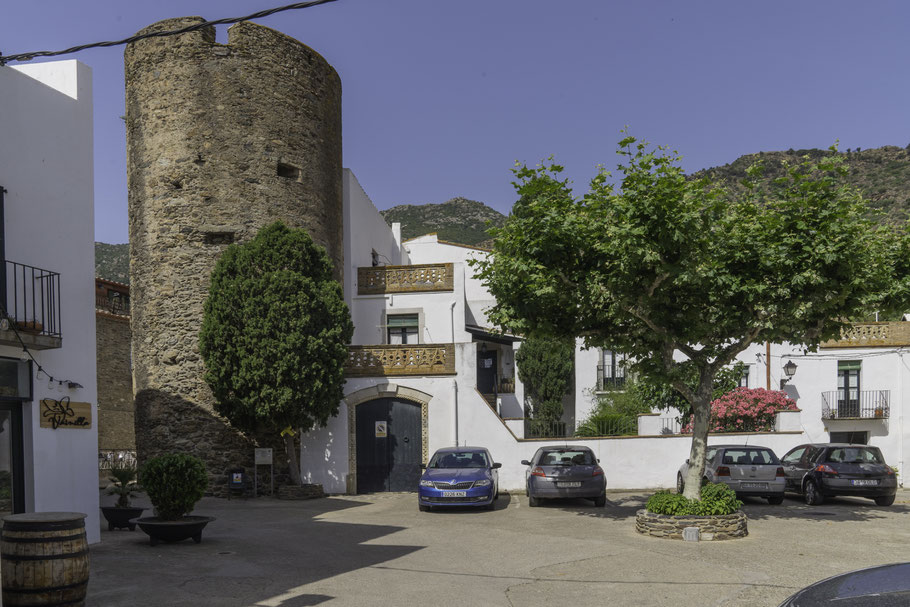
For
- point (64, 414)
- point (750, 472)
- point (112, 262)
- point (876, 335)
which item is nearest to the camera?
point (64, 414)

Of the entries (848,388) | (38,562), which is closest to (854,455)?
(848,388)

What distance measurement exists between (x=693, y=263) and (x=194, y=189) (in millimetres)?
15121

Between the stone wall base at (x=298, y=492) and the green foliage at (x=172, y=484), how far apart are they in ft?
29.6

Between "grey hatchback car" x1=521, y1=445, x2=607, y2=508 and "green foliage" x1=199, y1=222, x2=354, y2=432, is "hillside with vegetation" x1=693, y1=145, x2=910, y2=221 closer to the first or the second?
"green foliage" x1=199, y1=222, x2=354, y2=432

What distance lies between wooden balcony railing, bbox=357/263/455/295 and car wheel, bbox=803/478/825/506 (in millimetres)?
12244

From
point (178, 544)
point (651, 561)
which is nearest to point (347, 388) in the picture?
point (178, 544)

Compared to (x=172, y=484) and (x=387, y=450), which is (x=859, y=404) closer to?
(x=387, y=450)

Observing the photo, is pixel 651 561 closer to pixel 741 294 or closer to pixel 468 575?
pixel 468 575

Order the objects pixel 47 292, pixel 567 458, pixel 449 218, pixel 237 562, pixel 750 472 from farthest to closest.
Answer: pixel 449 218, pixel 567 458, pixel 750 472, pixel 47 292, pixel 237 562

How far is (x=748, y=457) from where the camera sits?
1962 centimetres

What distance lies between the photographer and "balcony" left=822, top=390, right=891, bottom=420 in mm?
27938

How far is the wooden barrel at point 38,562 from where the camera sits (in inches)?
321

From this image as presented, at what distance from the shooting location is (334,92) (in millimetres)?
26984

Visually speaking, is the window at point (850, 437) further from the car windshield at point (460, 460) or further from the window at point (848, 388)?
the car windshield at point (460, 460)
